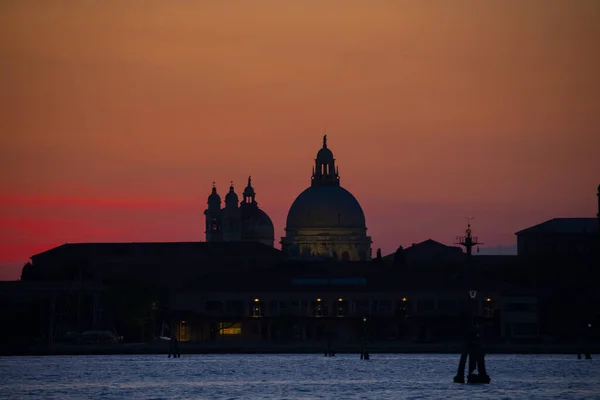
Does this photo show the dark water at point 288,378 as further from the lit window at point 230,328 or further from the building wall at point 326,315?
the lit window at point 230,328

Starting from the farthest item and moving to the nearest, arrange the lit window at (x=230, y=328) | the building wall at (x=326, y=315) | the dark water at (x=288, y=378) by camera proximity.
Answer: the lit window at (x=230, y=328), the building wall at (x=326, y=315), the dark water at (x=288, y=378)

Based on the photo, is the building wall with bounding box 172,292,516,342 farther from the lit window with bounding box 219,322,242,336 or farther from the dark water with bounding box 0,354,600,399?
the dark water with bounding box 0,354,600,399

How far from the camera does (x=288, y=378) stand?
104 m

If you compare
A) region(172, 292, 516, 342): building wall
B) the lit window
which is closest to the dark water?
region(172, 292, 516, 342): building wall

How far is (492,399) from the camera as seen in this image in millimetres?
84125

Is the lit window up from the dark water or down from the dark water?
up

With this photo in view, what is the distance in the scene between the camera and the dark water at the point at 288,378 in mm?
89438

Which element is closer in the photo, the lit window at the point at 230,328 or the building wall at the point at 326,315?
the building wall at the point at 326,315

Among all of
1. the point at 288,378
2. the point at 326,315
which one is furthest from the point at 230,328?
the point at 288,378

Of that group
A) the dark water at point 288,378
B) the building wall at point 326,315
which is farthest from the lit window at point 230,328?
the dark water at point 288,378

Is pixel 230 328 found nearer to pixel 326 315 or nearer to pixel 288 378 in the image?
pixel 326 315

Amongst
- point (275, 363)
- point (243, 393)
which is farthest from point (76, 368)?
point (243, 393)

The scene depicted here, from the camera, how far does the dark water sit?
8944 cm

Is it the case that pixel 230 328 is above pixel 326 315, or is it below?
below
